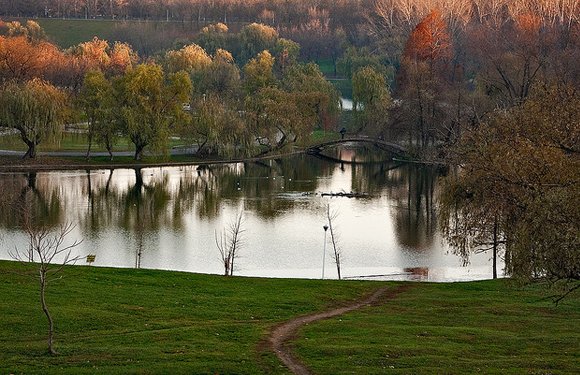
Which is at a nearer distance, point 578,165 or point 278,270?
point 578,165

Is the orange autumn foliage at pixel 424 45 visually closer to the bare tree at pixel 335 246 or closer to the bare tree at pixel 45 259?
the bare tree at pixel 335 246

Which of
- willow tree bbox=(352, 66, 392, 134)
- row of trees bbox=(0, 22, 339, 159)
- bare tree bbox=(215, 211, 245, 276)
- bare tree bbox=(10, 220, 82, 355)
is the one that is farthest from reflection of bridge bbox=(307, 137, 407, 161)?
bare tree bbox=(10, 220, 82, 355)

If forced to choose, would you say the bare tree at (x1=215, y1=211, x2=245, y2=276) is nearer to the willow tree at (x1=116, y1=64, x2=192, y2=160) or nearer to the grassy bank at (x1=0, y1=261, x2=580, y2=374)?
the grassy bank at (x1=0, y1=261, x2=580, y2=374)

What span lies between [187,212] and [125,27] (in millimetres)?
95522

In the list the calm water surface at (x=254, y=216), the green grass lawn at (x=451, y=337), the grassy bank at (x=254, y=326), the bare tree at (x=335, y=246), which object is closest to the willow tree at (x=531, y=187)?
the green grass lawn at (x=451, y=337)

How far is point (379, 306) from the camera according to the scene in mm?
26547

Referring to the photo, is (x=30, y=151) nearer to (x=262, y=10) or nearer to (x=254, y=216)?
(x=254, y=216)

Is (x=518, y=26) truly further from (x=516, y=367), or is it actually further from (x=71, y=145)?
(x=516, y=367)

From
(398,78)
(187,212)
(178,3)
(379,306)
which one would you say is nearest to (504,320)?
(379,306)

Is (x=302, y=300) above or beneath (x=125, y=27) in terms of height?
beneath

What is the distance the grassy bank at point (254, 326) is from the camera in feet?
61.3

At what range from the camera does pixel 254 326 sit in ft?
73.0

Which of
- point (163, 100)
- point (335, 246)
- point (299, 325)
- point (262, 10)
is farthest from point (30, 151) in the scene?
point (262, 10)

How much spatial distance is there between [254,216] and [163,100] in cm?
2567
